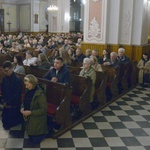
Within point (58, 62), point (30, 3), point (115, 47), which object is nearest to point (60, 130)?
point (58, 62)

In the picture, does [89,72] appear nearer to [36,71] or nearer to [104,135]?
[36,71]

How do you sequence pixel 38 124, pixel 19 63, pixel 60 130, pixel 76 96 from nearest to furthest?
pixel 38 124 → pixel 60 130 → pixel 76 96 → pixel 19 63

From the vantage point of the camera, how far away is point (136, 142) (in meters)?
4.61

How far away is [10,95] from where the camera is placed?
4816 millimetres

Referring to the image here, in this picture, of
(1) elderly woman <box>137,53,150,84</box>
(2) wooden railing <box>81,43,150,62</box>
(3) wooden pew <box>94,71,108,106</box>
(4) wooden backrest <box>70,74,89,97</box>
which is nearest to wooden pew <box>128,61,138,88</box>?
A: (1) elderly woman <box>137,53,150,84</box>

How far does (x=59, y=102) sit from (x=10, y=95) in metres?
0.89

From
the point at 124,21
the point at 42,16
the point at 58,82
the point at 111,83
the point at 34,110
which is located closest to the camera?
the point at 34,110

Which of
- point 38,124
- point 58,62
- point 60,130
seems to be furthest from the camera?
point 58,62

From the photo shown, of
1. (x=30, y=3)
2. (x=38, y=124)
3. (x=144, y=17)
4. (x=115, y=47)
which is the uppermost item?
(x=30, y=3)

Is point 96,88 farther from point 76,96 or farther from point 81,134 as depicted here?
point 81,134

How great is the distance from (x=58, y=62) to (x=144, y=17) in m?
4.72

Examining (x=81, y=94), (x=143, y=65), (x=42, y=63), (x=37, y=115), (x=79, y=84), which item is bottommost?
(x=37, y=115)

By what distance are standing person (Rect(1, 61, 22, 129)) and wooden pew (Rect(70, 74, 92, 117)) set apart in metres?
1.15

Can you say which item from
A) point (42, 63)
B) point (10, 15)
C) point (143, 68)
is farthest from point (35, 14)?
point (42, 63)
